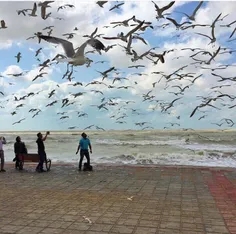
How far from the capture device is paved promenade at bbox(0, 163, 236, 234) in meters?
5.41

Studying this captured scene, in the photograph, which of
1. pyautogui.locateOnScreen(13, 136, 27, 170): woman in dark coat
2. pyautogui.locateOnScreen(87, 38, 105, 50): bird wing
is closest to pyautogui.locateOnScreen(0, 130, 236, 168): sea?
pyautogui.locateOnScreen(13, 136, 27, 170): woman in dark coat

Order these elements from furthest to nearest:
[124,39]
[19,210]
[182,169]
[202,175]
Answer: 1. [182,169]
2. [202,175]
3. [124,39]
4. [19,210]

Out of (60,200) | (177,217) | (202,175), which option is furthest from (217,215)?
(202,175)

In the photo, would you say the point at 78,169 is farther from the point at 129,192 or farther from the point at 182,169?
the point at 129,192

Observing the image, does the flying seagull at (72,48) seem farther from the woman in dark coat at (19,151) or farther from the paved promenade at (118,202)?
the woman in dark coat at (19,151)

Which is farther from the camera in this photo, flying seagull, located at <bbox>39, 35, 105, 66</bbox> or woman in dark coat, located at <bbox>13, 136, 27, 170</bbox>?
woman in dark coat, located at <bbox>13, 136, 27, 170</bbox>

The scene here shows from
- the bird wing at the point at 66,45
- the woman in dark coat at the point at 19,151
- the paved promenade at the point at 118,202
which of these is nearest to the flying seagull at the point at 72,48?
the bird wing at the point at 66,45

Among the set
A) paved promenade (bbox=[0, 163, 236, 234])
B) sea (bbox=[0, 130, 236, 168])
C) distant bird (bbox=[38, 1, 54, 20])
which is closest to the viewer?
paved promenade (bbox=[0, 163, 236, 234])

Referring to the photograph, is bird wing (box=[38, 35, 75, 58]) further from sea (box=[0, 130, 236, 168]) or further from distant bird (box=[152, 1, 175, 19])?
sea (box=[0, 130, 236, 168])

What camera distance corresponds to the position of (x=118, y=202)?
724 centimetres

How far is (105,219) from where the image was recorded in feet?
19.1

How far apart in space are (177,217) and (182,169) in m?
7.24

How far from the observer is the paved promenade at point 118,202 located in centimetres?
541

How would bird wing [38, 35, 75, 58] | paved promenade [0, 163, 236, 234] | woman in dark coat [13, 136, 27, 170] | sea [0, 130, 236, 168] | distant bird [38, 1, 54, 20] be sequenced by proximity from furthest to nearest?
1. sea [0, 130, 236, 168]
2. woman in dark coat [13, 136, 27, 170]
3. distant bird [38, 1, 54, 20]
4. bird wing [38, 35, 75, 58]
5. paved promenade [0, 163, 236, 234]
